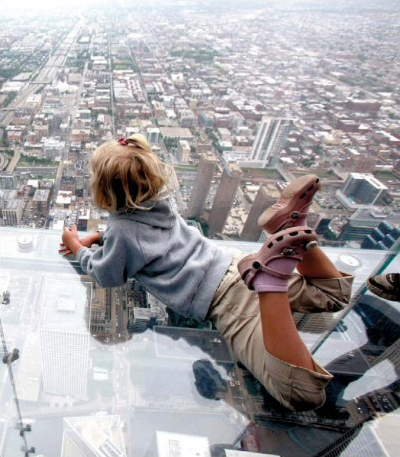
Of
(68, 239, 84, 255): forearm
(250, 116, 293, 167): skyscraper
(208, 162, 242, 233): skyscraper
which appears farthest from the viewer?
(250, 116, 293, 167): skyscraper

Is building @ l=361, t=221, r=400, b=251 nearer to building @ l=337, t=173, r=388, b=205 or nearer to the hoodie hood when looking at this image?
the hoodie hood

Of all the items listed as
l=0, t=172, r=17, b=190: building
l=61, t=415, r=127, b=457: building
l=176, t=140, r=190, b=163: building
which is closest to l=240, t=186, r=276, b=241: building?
l=61, t=415, r=127, b=457: building

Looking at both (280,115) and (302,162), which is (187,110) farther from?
(302,162)

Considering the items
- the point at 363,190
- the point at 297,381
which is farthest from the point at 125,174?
the point at 363,190

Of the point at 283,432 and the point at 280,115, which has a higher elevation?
the point at 283,432

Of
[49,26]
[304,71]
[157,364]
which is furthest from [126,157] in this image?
[49,26]

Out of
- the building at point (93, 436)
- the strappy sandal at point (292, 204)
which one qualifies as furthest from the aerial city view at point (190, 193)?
the strappy sandal at point (292, 204)
